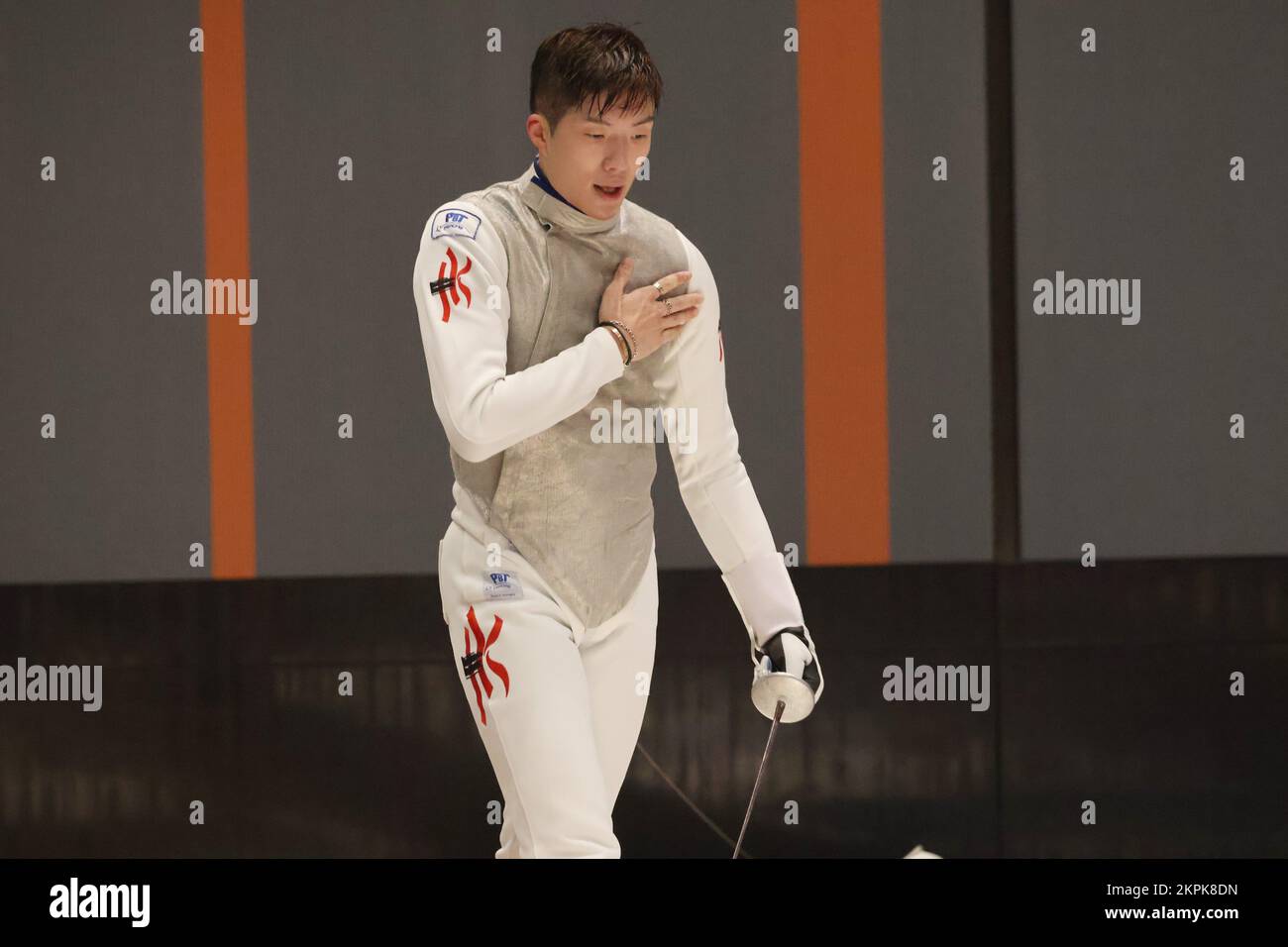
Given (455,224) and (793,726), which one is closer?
(455,224)

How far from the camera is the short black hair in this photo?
2299mm

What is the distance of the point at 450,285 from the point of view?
7.38ft

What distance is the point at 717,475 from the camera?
252 centimetres

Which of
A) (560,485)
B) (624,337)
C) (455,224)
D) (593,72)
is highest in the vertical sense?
(593,72)

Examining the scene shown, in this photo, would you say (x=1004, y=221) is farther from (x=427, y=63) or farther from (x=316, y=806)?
(x=316, y=806)

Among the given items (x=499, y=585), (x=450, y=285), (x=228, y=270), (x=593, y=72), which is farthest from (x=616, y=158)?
(x=228, y=270)

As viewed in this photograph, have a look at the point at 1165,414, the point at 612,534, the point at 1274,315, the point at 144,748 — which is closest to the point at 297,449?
the point at 144,748

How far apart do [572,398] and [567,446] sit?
181mm

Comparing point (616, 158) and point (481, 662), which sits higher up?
point (616, 158)
